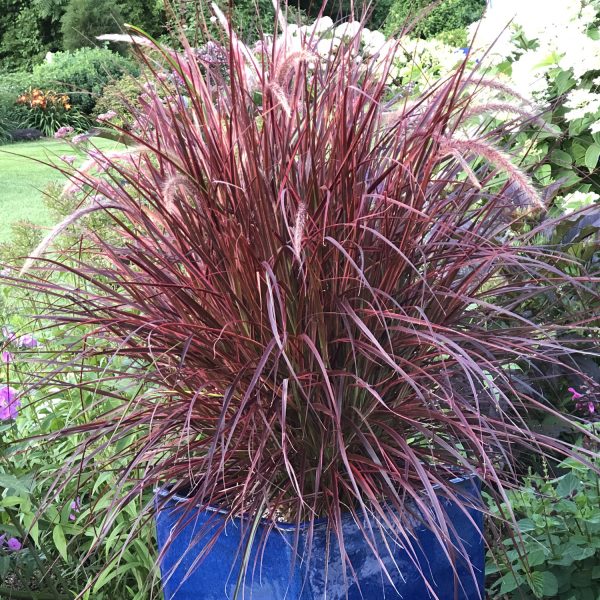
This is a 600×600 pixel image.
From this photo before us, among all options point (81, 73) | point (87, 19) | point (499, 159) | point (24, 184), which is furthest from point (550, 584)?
point (87, 19)

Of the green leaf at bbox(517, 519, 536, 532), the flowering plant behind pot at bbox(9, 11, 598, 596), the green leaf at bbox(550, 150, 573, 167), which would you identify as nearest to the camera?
the flowering plant behind pot at bbox(9, 11, 598, 596)

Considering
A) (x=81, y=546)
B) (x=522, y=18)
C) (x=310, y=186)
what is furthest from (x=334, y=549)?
(x=522, y=18)

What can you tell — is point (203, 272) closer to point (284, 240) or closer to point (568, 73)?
point (284, 240)

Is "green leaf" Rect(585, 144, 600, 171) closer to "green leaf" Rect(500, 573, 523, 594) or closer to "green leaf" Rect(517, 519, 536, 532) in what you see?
"green leaf" Rect(517, 519, 536, 532)

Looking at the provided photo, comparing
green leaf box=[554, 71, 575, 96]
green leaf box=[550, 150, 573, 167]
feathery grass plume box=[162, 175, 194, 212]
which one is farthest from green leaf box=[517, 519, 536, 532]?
green leaf box=[554, 71, 575, 96]

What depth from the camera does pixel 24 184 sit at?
31.9 ft

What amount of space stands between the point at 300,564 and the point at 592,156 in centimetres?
234

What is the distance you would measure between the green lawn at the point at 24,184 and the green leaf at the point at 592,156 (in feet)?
13.5

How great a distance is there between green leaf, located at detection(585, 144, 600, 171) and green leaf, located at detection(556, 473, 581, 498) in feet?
5.38

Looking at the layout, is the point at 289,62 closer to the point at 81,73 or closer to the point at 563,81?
the point at 563,81

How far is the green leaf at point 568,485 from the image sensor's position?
1.85 meters

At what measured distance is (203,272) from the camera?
5.17 ft

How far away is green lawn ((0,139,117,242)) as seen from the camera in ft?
24.7

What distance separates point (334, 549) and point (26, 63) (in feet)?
72.3
